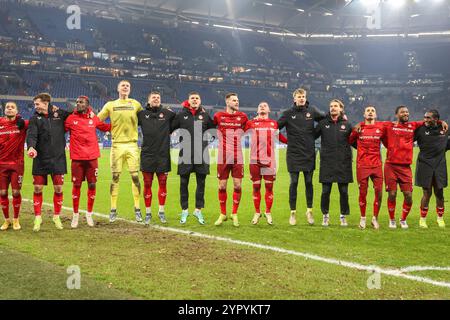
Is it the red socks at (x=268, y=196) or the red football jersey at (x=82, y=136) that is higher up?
the red football jersey at (x=82, y=136)

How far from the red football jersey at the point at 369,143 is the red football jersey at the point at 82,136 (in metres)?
4.62

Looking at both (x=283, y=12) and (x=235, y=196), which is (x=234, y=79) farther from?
(x=235, y=196)

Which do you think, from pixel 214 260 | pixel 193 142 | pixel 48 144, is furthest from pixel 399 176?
pixel 48 144

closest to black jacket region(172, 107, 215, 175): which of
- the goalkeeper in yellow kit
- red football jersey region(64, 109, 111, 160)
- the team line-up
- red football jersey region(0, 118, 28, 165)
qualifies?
the team line-up

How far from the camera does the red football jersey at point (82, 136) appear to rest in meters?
8.78

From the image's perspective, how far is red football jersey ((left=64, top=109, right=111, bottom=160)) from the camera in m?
8.78

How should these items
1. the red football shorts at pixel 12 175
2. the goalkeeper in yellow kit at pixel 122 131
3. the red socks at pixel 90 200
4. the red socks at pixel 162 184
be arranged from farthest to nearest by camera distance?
the red socks at pixel 162 184 < the goalkeeper in yellow kit at pixel 122 131 < the red socks at pixel 90 200 < the red football shorts at pixel 12 175

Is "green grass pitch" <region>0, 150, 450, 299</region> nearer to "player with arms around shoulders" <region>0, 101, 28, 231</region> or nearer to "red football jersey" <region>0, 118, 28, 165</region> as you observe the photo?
"player with arms around shoulders" <region>0, 101, 28, 231</region>

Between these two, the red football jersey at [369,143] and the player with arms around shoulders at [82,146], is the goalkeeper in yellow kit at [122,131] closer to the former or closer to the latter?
the player with arms around shoulders at [82,146]

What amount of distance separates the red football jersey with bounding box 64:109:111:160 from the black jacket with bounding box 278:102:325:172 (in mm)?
3459

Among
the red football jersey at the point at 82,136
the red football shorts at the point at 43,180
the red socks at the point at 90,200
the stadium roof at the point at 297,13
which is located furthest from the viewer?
the stadium roof at the point at 297,13

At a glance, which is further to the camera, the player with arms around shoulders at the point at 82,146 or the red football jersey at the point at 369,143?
the red football jersey at the point at 369,143

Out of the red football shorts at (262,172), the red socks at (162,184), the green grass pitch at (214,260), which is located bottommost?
the green grass pitch at (214,260)

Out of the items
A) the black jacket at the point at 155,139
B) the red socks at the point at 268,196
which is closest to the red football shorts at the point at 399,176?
the red socks at the point at 268,196
